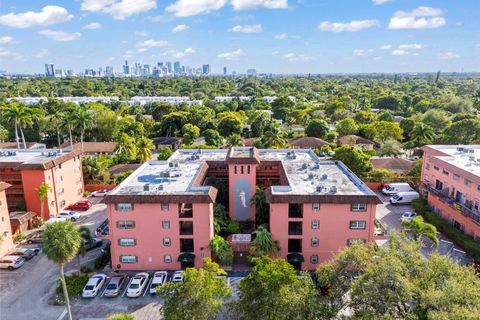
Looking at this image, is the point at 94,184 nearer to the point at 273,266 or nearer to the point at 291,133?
the point at 273,266

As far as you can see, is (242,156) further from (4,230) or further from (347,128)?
(347,128)

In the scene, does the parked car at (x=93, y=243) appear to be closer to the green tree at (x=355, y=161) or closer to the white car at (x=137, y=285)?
the white car at (x=137, y=285)

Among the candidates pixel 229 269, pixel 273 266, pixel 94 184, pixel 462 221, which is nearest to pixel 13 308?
pixel 229 269

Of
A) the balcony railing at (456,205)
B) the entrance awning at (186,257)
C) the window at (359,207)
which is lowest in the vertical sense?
the entrance awning at (186,257)

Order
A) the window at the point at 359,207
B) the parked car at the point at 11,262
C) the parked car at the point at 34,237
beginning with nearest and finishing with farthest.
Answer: the window at the point at 359,207 → the parked car at the point at 11,262 → the parked car at the point at 34,237

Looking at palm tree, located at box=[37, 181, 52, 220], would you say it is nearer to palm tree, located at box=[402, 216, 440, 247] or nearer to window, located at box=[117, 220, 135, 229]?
window, located at box=[117, 220, 135, 229]

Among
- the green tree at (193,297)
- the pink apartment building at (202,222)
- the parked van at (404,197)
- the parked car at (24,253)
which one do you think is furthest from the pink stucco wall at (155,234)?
the parked van at (404,197)

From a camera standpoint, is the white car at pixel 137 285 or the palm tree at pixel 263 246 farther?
the palm tree at pixel 263 246

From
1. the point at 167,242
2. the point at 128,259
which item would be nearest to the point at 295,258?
the point at 167,242
